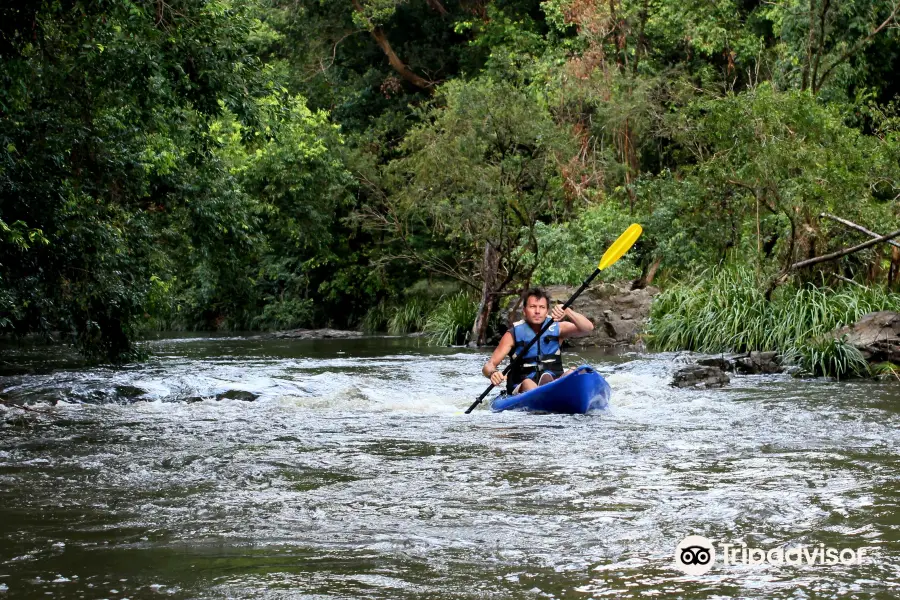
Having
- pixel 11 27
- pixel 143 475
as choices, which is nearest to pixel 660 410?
pixel 143 475

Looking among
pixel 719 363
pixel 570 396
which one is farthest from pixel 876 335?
pixel 570 396

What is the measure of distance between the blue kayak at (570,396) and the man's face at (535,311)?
2.31 feet

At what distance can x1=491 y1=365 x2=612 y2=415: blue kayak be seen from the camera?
837cm

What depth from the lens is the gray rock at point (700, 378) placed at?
10820mm

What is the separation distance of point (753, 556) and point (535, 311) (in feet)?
17.6

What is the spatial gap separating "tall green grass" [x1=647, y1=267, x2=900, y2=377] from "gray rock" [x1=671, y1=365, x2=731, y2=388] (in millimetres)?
1414

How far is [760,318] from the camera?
14203mm

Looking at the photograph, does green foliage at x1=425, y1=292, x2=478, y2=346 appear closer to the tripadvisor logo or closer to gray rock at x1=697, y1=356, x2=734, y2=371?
gray rock at x1=697, y1=356, x2=734, y2=371

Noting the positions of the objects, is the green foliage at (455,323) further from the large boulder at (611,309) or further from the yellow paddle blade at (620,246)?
the yellow paddle blade at (620,246)

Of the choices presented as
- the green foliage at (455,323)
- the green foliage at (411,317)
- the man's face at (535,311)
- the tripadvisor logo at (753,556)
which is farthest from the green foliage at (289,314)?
the tripadvisor logo at (753,556)

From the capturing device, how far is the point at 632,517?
4.50 metres

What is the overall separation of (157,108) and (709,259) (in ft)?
31.9

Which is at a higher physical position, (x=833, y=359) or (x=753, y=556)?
(x=833, y=359)

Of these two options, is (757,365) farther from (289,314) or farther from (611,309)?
(289,314)
